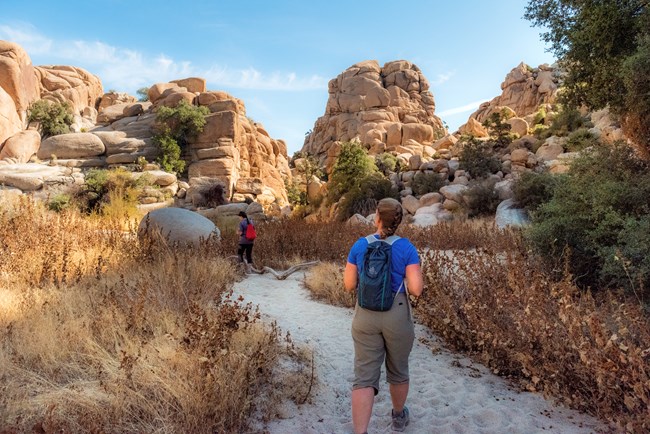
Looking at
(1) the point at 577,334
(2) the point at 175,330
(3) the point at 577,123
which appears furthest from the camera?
(3) the point at 577,123

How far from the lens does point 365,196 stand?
22703 millimetres

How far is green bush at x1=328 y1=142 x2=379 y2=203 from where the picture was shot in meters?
25.5

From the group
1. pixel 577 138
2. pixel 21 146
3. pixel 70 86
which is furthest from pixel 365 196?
pixel 70 86

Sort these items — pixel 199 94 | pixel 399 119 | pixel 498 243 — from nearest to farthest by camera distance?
pixel 498 243
pixel 199 94
pixel 399 119

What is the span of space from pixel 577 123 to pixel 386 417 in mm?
22742

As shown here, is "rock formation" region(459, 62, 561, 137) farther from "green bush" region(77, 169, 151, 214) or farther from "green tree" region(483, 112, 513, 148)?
"green bush" region(77, 169, 151, 214)

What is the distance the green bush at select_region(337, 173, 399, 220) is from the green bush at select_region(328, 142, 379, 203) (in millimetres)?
1502

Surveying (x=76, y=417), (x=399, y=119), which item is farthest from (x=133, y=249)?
(x=399, y=119)

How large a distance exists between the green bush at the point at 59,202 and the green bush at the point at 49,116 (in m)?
11.1

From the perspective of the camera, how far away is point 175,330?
3.70 m

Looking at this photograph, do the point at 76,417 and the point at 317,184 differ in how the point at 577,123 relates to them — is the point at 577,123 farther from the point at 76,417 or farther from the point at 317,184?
the point at 76,417

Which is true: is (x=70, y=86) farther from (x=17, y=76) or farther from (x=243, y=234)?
(x=243, y=234)

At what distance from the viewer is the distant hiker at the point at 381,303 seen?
2572 mm

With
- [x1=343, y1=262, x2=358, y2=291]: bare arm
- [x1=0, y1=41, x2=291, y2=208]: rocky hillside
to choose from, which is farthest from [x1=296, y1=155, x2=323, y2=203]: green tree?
[x1=343, y1=262, x2=358, y2=291]: bare arm
